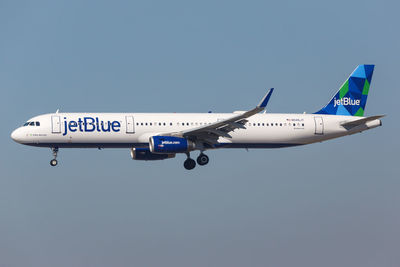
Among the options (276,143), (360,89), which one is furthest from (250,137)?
(360,89)

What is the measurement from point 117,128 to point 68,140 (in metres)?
3.84

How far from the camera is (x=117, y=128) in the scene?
63.2 metres

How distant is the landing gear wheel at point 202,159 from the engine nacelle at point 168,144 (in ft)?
9.59

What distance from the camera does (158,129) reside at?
64500 millimetres

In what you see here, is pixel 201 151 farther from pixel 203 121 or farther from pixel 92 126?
pixel 92 126

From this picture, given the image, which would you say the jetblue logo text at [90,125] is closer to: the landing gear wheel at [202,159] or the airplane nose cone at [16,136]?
the airplane nose cone at [16,136]

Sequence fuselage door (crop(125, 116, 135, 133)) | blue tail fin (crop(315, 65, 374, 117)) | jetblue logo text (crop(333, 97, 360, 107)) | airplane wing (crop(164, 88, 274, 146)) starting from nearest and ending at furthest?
1. airplane wing (crop(164, 88, 274, 146))
2. fuselage door (crop(125, 116, 135, 133))
3. blue tail fin (crop(315, 65, 374, 117))
4. jetblue logo text (crop(333, 97, 360, 107))

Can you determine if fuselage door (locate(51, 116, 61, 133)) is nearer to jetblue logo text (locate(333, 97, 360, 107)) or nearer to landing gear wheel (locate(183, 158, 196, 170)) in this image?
landing gear wheel (locate(183, 158, 196, 170))

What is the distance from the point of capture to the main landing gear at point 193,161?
66062 mm

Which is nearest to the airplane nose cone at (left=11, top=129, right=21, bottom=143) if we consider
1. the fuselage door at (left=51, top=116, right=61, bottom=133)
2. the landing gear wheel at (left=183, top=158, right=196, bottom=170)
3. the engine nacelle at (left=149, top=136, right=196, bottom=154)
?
the fuselage door at (left=51, top=116, right=61, bottom=133)

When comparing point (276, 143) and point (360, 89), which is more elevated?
point (360, 89)

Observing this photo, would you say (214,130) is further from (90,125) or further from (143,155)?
(90,125)

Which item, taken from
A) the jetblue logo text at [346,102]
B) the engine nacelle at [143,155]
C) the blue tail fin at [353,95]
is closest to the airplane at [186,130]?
the engine nacelle at [143,155]

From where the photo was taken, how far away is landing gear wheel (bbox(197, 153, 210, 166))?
6606 centimetres
